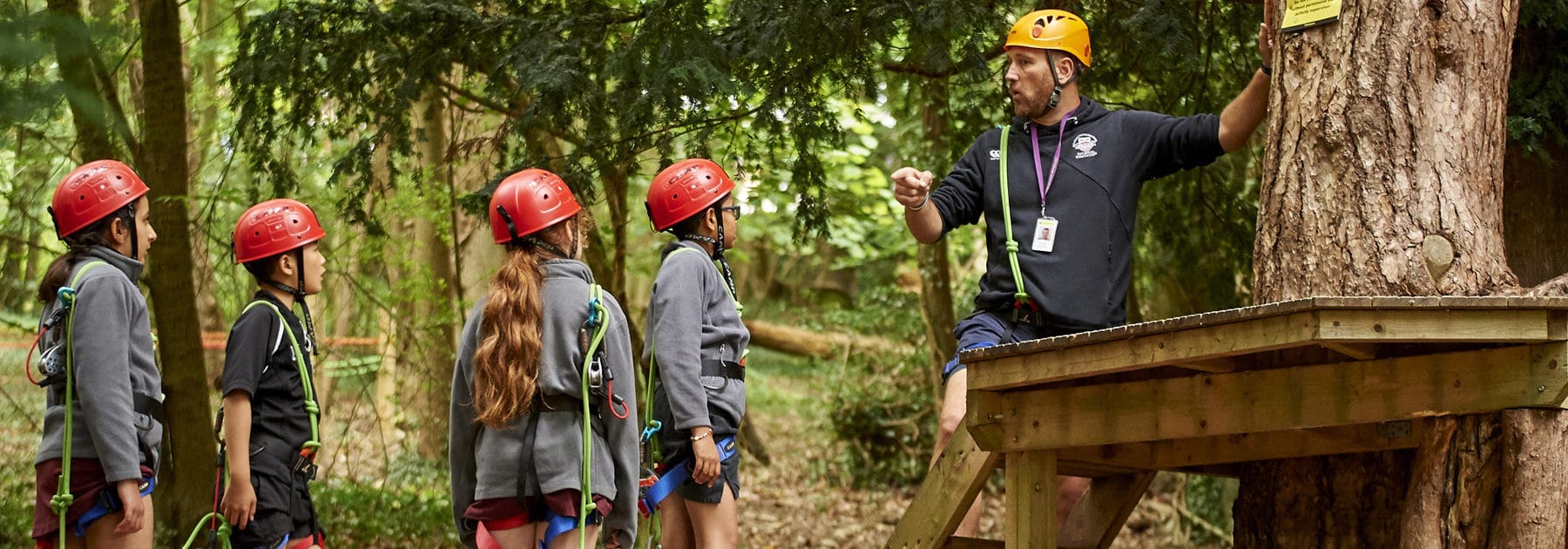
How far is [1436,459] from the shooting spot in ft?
12.9

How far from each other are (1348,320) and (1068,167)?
5.29 feet

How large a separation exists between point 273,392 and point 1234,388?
3.08 metres

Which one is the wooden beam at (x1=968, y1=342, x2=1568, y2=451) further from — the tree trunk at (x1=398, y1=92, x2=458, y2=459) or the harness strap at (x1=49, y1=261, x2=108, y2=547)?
the tree trunk at (x1=398, y1=92, x2=458, y2=459)

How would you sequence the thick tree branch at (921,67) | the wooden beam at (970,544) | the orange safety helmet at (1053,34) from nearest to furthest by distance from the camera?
the orange safety helmet at (1053,34) → the wooden beam at (970,544) → the thick tree branch at (921,67)

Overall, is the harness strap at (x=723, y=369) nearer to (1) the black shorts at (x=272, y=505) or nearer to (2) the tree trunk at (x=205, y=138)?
(1) the black shorts at (x=272, y=505)

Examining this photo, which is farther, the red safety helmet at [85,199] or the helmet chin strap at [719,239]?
the helmet chin strap at [719,239]

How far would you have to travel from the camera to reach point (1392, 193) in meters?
4.13

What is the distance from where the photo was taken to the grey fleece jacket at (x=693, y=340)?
461 centimetres

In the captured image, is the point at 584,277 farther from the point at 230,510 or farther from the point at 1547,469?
the point at 1547,469

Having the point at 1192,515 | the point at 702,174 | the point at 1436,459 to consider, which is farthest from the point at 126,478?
the point at 1192,515

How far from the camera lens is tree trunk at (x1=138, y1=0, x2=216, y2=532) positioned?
7.39 m

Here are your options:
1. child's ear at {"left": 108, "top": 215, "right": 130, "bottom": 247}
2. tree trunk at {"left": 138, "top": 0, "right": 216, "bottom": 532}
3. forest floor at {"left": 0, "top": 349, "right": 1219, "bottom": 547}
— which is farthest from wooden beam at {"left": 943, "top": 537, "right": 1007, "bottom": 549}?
forest floor at {"left": 0, "top": 349, "right": 1219, "bottom": 547}

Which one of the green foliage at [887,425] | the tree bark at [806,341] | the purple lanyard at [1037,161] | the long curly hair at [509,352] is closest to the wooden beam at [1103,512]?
the purple lanyard at [1037,161]

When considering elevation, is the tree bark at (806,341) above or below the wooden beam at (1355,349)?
below
